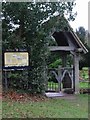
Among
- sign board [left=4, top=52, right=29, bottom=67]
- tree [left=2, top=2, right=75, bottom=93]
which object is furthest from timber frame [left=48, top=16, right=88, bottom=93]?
sign board [left=4, top=52, right=29, bottom=67]

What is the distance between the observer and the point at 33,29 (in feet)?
38.0

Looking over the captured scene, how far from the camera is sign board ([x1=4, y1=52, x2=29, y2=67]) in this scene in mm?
10736

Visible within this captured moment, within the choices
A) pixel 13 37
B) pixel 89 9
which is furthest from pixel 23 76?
pixel 89 9

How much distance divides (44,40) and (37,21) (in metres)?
0.85

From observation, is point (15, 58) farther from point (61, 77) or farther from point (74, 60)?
point (74, 60)

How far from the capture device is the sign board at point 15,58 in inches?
423

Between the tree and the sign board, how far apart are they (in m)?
0.62

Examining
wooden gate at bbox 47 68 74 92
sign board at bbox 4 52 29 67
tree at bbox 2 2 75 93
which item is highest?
tree at bbox 2 2 75 93

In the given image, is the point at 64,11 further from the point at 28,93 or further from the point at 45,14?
the point at 28,93

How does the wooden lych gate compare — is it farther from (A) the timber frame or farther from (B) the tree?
(B) the tree

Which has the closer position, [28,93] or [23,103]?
[23,103]

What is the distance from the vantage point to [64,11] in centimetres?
1201

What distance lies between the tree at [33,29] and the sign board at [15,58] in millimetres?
617

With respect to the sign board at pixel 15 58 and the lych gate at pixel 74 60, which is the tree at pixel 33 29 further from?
the lych gate at pixel 74 60
